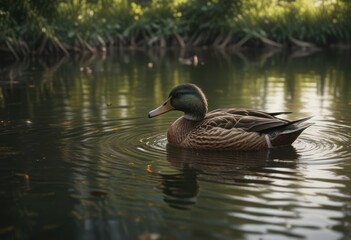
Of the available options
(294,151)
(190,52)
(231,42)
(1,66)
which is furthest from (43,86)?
(231,42)

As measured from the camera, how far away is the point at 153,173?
6.41m

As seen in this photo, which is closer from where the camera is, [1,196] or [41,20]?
[1,196]

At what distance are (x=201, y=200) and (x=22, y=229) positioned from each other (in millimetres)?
1466

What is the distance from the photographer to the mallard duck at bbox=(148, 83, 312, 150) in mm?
7496

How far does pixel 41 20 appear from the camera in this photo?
56.5ft

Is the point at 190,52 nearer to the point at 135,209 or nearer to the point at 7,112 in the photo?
the point at 7,112

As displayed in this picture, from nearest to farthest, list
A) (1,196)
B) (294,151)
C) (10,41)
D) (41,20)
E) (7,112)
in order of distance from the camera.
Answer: (1,196)
(294,151)
(7,112)
(41,20)
(10,41)

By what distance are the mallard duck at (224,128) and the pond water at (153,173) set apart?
14 centimetres

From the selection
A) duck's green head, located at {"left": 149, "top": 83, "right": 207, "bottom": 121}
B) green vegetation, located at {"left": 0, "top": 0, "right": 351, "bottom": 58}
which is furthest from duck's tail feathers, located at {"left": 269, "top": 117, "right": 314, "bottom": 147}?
green vegetation, located at {"left": 0, "top": 0, "right": 351, "bottom": 58}

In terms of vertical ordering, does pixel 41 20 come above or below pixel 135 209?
above

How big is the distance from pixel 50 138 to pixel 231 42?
725 inches

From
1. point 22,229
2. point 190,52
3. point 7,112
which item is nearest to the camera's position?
point 22,229

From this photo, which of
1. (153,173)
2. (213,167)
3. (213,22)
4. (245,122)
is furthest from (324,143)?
(213,22)

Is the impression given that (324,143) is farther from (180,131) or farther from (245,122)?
(180,131)
